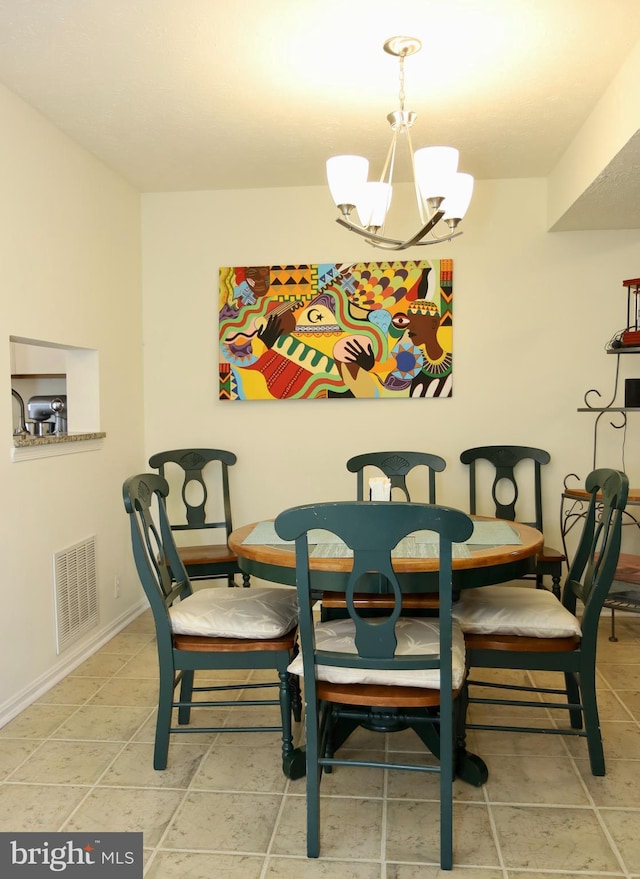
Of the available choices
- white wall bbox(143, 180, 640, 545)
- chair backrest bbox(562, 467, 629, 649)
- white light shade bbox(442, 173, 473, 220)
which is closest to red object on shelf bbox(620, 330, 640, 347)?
white wall bbox(143, 180, 640, 545)

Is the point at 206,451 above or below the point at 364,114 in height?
below

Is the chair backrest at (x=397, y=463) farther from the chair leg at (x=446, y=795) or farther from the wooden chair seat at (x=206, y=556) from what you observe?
the chair leg at (x=446, y=795)

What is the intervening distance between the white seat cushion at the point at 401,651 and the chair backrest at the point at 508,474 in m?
1.73

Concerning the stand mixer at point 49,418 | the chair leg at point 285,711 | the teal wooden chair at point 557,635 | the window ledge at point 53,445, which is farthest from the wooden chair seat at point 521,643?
the stand mixer at point 49,418

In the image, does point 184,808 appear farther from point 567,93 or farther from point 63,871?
point 567,93

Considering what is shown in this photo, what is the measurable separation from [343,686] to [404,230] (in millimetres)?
2818

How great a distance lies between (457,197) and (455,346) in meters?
1.58

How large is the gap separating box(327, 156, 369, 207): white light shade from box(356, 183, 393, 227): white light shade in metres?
0.04

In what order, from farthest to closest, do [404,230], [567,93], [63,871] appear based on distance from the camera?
1. [404,230]
2. [567,93]
3. [63,871]

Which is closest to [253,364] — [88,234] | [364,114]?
[88,234]

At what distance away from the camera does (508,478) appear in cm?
391

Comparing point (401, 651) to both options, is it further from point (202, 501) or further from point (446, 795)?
point (202, 501)

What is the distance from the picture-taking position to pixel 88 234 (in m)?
3.47

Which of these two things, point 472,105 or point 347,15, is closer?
point 347,15
